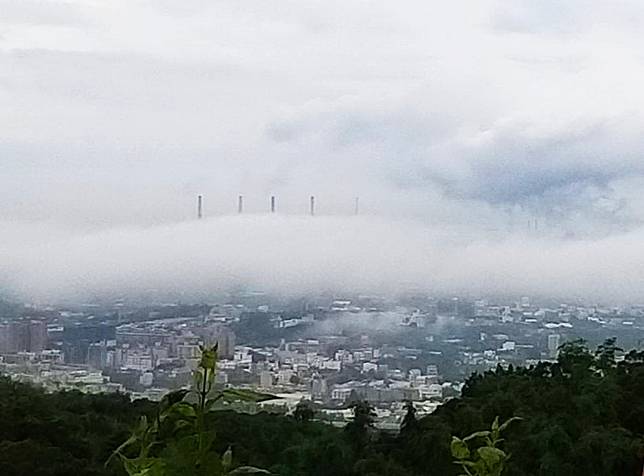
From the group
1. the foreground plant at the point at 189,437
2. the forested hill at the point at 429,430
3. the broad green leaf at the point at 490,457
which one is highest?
the foreground plant at the point at 189,437

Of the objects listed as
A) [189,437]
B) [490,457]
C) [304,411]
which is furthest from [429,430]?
[189,437]

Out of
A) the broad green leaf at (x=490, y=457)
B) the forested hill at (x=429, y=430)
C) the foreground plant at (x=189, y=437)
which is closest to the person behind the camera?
the foreground plant at (x=189, y=437)

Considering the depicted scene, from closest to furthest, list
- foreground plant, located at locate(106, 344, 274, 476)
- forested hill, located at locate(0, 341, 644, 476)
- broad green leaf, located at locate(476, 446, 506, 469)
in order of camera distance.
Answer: foreground plant, located at locate(106, 344, 274, 476) → broad green leaf, located at locate(476, 446, 506, 469) → forested hill, located at locate(0, 341, 644, 476)

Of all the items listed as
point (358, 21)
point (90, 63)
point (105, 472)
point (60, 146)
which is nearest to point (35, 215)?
point (60, 146)

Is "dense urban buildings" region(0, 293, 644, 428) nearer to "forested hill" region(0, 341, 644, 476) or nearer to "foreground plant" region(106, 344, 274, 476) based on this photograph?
"forested hill" region(0, 341, 644, 476)

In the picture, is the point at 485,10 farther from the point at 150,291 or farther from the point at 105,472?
the point at 105,472

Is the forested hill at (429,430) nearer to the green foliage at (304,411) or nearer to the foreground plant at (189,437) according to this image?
the green foliage at (304,411)

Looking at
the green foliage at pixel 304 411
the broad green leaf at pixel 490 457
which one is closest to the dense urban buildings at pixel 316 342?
the green foliage at pixel 304 411

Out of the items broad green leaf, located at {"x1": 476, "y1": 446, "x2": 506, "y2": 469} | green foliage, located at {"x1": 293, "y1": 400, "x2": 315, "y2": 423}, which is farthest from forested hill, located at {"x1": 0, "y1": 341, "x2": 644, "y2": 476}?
broad green leaf, located at {"x1": 476, "y1": 446, "x2": 506, "y2": 469}
